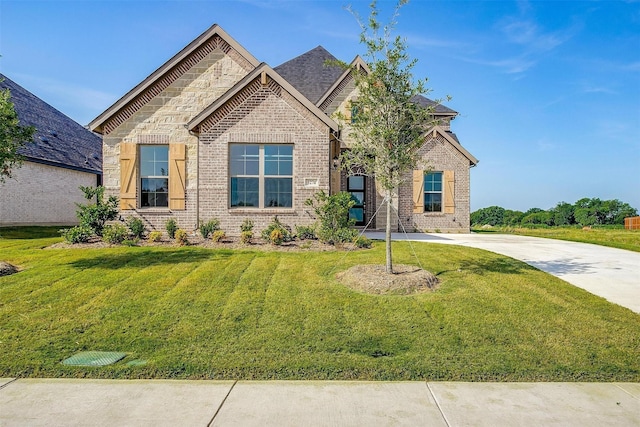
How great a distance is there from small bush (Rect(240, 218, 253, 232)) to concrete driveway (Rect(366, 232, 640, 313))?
276 inches

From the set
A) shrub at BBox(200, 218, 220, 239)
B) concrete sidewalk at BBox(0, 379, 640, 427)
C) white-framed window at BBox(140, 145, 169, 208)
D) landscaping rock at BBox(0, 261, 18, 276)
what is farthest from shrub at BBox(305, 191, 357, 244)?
concrete sidewalk at BBox(0, 379, 640, 427)

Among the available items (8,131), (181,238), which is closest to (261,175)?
(181,238)

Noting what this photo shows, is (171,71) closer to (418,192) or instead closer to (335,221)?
(335,221)

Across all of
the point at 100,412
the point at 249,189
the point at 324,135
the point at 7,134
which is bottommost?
the point at 100,412

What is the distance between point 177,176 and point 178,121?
1911 mm

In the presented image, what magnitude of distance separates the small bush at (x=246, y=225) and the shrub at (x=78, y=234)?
4.31m

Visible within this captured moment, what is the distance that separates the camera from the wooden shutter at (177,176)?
502 inches

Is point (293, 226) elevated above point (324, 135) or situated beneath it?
situated beneath

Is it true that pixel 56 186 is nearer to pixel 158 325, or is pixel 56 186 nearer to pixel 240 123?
pixel 240 123

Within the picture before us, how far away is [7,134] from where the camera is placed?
27.5ft

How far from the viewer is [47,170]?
20.1 m

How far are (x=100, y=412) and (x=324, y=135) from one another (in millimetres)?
10155

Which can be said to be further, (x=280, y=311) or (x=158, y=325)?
(x=280, y=311)

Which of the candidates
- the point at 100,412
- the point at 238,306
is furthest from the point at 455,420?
the point at 238,306
